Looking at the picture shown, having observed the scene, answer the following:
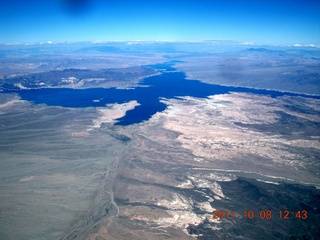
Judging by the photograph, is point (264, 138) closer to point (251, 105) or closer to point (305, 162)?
point (305, 162)

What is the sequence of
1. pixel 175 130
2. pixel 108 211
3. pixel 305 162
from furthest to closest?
pixel 175 130, pixel 305 162, pixel 108 211

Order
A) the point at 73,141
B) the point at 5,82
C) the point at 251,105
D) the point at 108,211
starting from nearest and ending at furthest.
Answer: the point at 108,211 → the point at 73,141 → the point at 251,105 → the point at 5,82

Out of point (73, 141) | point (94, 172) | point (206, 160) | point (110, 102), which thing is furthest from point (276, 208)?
point (110, 102)

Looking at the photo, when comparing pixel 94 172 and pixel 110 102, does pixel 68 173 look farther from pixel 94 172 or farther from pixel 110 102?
pixel 110 102

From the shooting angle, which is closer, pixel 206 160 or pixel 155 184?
pixel 155 184

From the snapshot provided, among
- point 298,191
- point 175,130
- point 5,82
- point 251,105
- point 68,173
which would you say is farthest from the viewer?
point 5,82

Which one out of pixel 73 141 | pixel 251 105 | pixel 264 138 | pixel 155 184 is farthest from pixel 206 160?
pixel 251 105
